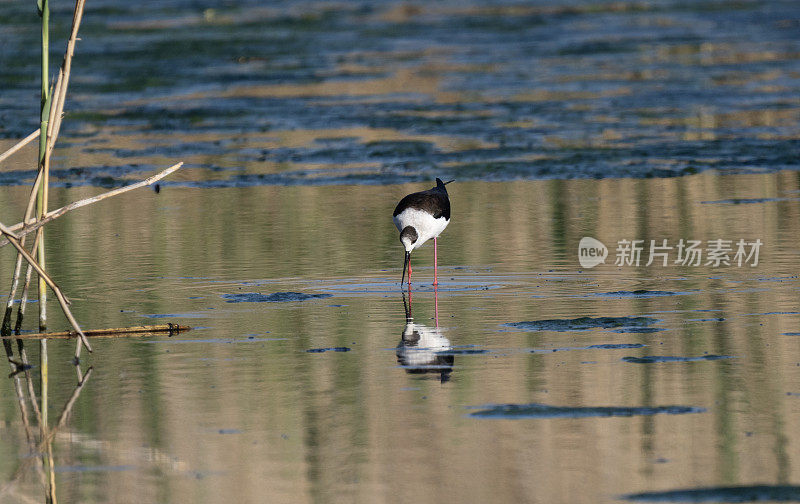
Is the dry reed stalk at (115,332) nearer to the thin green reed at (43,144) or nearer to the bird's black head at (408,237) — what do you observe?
the thin green reed at (43,144)

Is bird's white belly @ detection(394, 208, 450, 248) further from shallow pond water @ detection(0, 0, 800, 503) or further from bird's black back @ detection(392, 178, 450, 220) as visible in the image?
shallow pond water @ detection(0, 0, 800, 503)

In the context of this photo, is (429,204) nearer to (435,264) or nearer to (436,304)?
(435,264)

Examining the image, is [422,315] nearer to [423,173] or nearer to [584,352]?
[584,352]

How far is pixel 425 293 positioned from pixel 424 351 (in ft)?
7.03

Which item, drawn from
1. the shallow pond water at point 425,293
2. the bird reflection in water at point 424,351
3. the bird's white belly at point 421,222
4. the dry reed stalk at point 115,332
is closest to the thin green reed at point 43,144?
the dry reed stalk at point 115,332

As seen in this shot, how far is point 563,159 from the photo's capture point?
17.9 m

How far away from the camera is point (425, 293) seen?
424 inches

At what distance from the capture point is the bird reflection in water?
8.16 meters

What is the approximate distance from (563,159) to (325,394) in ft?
35.0

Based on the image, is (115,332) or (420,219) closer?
(115,332)

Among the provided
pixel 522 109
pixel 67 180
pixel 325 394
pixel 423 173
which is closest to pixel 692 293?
pixel 325 394

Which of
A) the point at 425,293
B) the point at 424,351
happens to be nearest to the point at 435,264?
the point at 425,293

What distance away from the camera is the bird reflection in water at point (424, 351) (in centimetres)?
816

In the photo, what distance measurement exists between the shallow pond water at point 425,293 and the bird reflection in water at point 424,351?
0.03 meters
